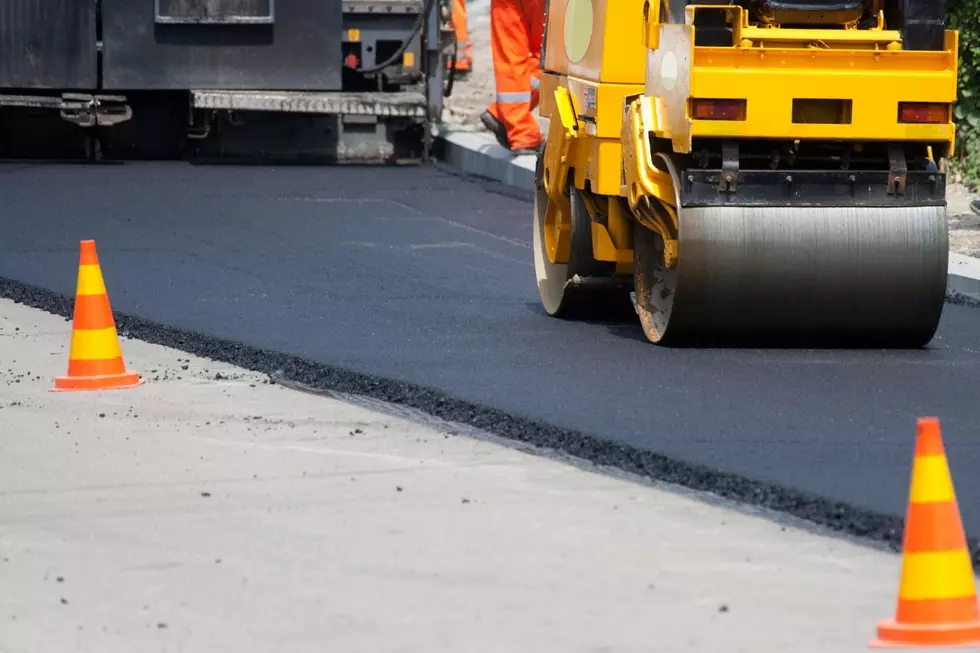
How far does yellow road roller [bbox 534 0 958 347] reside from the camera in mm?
8688

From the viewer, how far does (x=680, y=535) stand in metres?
5.68

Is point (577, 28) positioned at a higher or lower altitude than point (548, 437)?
higher

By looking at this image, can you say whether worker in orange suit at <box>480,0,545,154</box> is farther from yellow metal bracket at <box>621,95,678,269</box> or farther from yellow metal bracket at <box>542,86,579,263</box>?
yellow metal bracket at <box>621,95,678,269</box>

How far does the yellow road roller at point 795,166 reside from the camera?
8688mm

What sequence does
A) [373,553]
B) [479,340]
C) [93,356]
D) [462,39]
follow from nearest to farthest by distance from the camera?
[373,553]
[93,356]
[479,340]
[462,39]

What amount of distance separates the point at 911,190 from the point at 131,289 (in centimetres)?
432

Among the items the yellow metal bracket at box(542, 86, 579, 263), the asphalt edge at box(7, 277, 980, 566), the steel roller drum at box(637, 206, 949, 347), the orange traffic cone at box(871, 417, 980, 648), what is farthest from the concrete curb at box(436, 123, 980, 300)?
the orange traffic cone at box(871, 417, 980, 648)

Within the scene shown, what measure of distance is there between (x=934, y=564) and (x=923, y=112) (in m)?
4.59

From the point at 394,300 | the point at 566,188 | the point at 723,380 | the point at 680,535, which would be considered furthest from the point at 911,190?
the point at 680,535

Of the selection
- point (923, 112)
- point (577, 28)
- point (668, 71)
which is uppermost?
point (577, 28)

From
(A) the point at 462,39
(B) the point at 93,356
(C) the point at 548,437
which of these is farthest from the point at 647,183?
(A) the point at 462,39

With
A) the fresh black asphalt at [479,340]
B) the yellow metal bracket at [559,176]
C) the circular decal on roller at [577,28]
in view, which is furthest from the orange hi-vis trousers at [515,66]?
the circular decal on roller at [577,28]

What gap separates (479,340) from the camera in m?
9.38

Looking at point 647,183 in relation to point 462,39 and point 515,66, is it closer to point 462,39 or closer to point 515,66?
point 515,66
